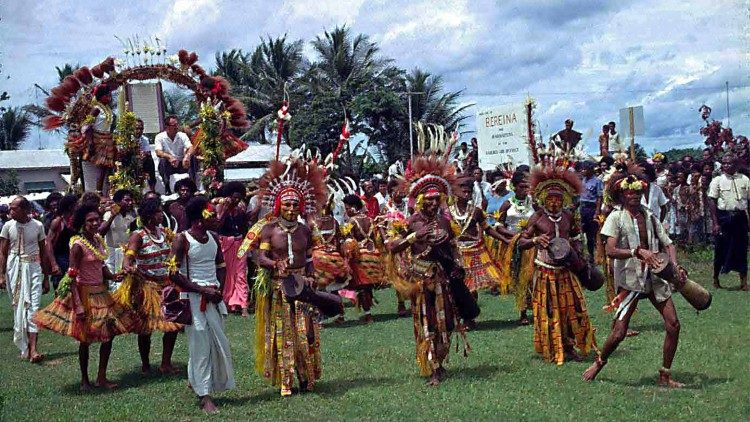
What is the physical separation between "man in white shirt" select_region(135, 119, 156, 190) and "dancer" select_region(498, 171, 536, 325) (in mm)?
5241

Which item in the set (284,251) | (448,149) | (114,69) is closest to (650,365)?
(448,149)

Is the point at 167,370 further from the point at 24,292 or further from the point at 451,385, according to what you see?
the point at 451,385

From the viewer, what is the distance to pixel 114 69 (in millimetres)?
12016

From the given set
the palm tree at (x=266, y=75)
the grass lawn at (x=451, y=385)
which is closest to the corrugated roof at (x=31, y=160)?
the palm tree at (x=266, y=75)

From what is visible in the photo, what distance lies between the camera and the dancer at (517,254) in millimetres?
10594

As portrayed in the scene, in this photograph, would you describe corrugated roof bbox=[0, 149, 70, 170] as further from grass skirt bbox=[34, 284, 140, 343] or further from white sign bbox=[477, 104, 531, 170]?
grass skirt bbox=[34, 284, 140, 343]

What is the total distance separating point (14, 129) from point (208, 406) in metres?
49.2

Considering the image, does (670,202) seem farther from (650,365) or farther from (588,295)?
(650,365)

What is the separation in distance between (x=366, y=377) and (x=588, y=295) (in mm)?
5860

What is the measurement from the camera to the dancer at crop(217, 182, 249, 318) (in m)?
12.6

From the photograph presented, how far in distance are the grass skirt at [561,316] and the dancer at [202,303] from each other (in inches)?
129

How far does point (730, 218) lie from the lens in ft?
43.0

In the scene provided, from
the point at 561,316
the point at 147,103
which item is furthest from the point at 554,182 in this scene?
the point at 147,103

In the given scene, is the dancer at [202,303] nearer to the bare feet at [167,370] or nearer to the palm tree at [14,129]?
the bare feet at [167,370]
